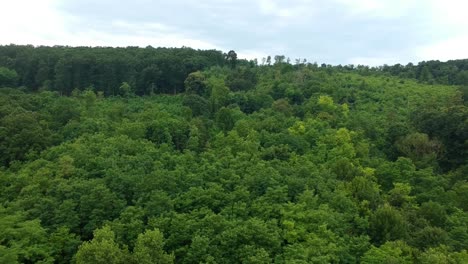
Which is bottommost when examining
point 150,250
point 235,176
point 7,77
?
point 150,250

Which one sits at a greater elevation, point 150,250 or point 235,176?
point 235,176

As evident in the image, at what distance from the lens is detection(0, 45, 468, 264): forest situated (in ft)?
68.7

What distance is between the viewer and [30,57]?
195ft

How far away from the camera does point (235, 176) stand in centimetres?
2725

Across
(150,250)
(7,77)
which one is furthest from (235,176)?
(7,77)

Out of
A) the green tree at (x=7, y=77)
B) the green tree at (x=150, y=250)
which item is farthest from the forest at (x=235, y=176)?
the green tree at (x=7, y=77)

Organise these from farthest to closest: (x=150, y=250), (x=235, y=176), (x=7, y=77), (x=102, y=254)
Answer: (x=7, y=77), (x=235, y=176), (x=150, y=250), (x=102, y=254)

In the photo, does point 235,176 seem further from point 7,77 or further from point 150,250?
point 7,77

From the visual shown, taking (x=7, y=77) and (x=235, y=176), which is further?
(x=7, y=77)

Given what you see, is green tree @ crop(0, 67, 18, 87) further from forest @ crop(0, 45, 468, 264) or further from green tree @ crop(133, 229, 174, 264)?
green tree @ crop(133, 229, 174, 264)

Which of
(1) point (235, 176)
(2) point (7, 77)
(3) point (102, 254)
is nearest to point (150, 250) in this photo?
(3) point (102, 254)

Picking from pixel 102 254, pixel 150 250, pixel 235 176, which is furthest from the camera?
pixel 235 176

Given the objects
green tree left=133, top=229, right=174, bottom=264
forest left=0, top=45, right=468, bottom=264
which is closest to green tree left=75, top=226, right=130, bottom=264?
forest left=0, top=45, right=468, bottom=264

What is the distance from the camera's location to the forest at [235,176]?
68.7ft
